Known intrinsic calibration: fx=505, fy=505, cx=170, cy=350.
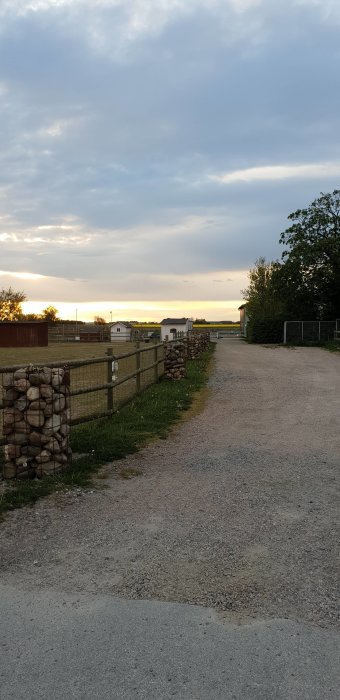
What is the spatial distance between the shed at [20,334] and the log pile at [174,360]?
32945 mm

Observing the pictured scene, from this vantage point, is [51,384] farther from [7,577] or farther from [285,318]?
[285,318]

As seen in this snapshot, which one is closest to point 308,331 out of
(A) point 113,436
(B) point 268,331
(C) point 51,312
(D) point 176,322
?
(B) point 268,331

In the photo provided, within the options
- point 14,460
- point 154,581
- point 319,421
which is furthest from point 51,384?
point 319,421

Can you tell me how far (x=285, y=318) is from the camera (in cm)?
4331

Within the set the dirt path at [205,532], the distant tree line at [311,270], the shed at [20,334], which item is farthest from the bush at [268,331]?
the dirt path at [205,532]

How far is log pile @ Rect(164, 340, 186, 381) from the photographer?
50.2 ft

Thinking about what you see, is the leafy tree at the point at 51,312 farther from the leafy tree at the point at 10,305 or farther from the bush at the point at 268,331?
the bush at the point at 268,331

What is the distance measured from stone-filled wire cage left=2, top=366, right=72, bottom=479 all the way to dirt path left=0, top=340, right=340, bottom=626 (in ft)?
2.18

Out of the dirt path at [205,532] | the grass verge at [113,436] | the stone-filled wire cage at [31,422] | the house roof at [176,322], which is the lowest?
the dirt path at [205,532]

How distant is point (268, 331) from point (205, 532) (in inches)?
1624

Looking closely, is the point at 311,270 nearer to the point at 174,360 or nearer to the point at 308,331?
the point at 308,331

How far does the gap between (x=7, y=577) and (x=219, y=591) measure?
1.49 metres

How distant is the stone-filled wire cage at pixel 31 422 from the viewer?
555cm

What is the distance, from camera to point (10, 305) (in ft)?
245
